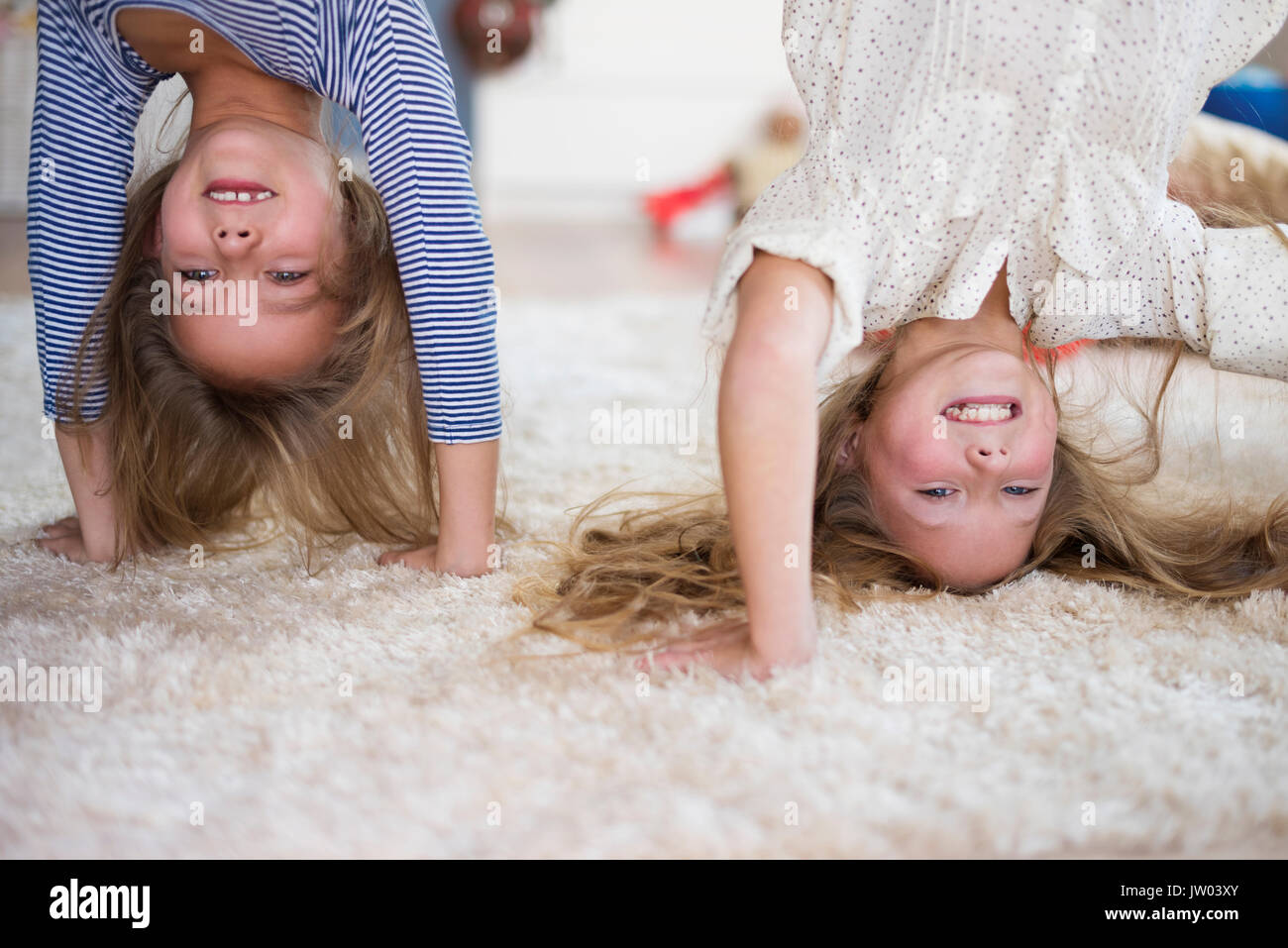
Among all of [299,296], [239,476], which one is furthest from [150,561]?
[299,296]

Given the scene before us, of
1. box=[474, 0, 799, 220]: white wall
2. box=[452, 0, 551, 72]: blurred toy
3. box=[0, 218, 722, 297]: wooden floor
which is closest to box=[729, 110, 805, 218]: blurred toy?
box=[0, 218, 722, 297]: wooden floor

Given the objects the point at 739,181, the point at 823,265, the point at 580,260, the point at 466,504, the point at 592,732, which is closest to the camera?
the point at 592,732

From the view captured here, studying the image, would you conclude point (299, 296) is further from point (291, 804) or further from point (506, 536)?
point (291, 804)

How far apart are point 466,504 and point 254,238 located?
0.33 meters

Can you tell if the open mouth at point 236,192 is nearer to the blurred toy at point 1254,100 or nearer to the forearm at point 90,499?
the forearm at point 90,499

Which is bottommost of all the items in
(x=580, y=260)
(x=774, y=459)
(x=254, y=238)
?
(x=580, y=260)

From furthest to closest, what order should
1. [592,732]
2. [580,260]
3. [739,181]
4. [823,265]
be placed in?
[739,181], [580,260], [823,265], [592,732]

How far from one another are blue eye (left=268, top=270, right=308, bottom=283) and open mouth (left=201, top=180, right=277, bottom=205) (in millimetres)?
72

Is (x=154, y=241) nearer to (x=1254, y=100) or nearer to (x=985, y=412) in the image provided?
(x=985, y=412)

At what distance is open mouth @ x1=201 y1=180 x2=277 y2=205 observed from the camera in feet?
3.53

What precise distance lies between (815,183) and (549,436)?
2.52 ft

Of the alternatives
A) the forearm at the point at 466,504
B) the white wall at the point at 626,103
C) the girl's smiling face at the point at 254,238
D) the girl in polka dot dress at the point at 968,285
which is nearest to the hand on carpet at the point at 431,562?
the forearm at the point at 466,504

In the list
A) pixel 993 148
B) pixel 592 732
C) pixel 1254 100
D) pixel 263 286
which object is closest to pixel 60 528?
pixel 263 286

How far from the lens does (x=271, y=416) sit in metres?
1.20
